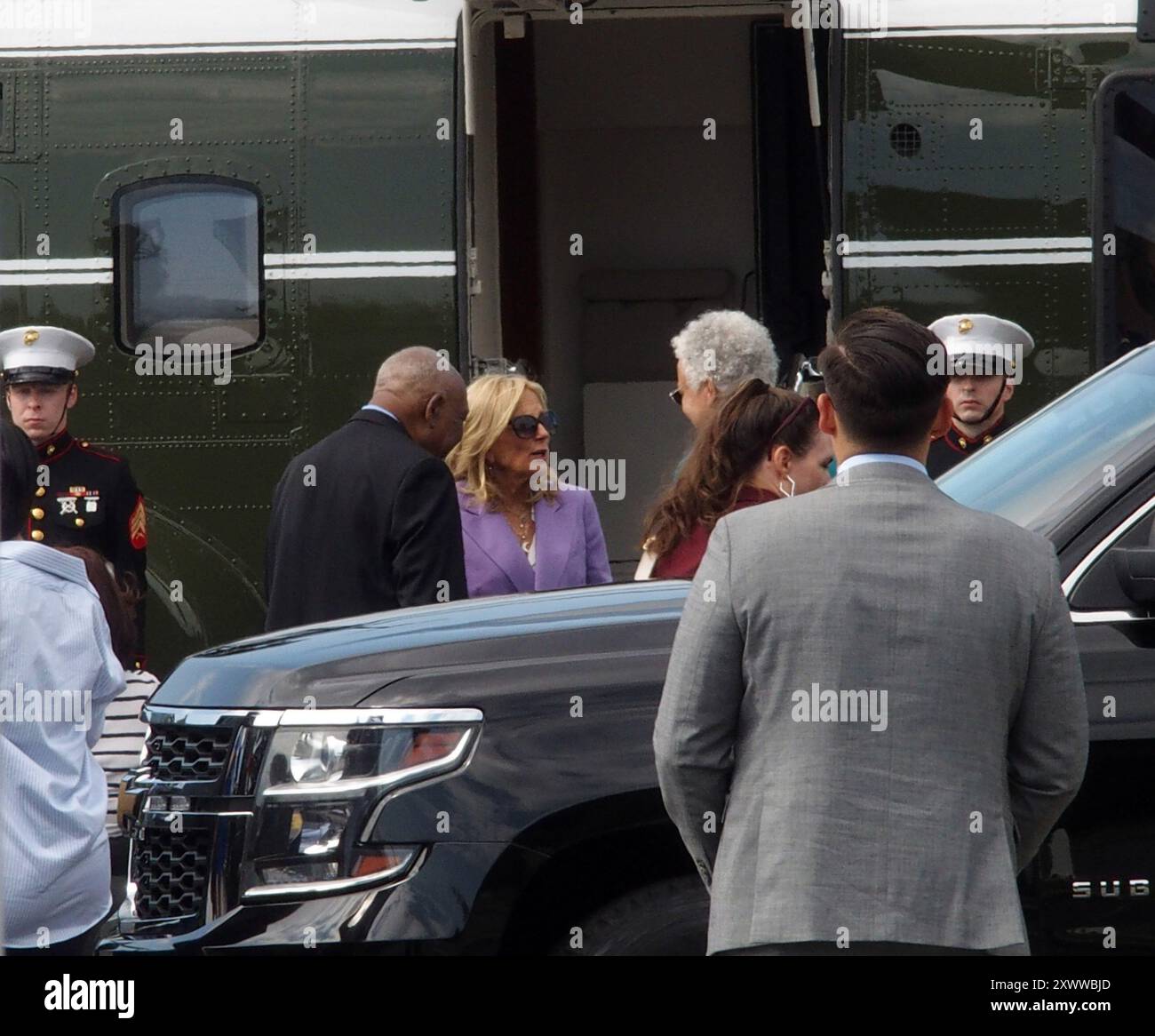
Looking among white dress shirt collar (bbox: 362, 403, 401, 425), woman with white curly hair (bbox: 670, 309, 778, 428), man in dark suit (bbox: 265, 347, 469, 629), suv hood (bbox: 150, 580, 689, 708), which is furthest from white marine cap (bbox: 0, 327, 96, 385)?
suv hood (bbox: 150, 580, 689, 708)

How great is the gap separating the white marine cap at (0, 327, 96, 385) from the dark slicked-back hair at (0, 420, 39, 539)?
10.5 feet

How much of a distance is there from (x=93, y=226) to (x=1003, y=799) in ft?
18.2

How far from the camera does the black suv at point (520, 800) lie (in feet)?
11.8

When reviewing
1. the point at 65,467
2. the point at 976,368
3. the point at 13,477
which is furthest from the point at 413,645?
the point at 65,467

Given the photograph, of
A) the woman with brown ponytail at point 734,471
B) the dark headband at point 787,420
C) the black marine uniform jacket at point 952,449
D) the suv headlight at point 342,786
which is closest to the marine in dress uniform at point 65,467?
the black marine uniform jacket at point 952,449

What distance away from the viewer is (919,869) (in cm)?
Answer: 276

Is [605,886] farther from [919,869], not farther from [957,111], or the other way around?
[957,111]

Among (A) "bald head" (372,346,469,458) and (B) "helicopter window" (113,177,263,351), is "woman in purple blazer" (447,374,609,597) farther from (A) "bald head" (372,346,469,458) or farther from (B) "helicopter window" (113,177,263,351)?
(B) "helicopter window" (113,177,263,351)

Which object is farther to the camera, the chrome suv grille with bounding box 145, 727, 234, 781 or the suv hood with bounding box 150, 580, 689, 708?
the chrome suv grille with bounding box 145, 727, 234, 781

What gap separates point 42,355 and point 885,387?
504 cm

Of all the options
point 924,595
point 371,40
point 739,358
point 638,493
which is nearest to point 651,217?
point 638,493

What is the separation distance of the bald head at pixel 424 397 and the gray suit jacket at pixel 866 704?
114 inches

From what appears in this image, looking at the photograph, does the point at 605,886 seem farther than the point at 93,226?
No

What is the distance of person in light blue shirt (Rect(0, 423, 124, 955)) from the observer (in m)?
3.91
